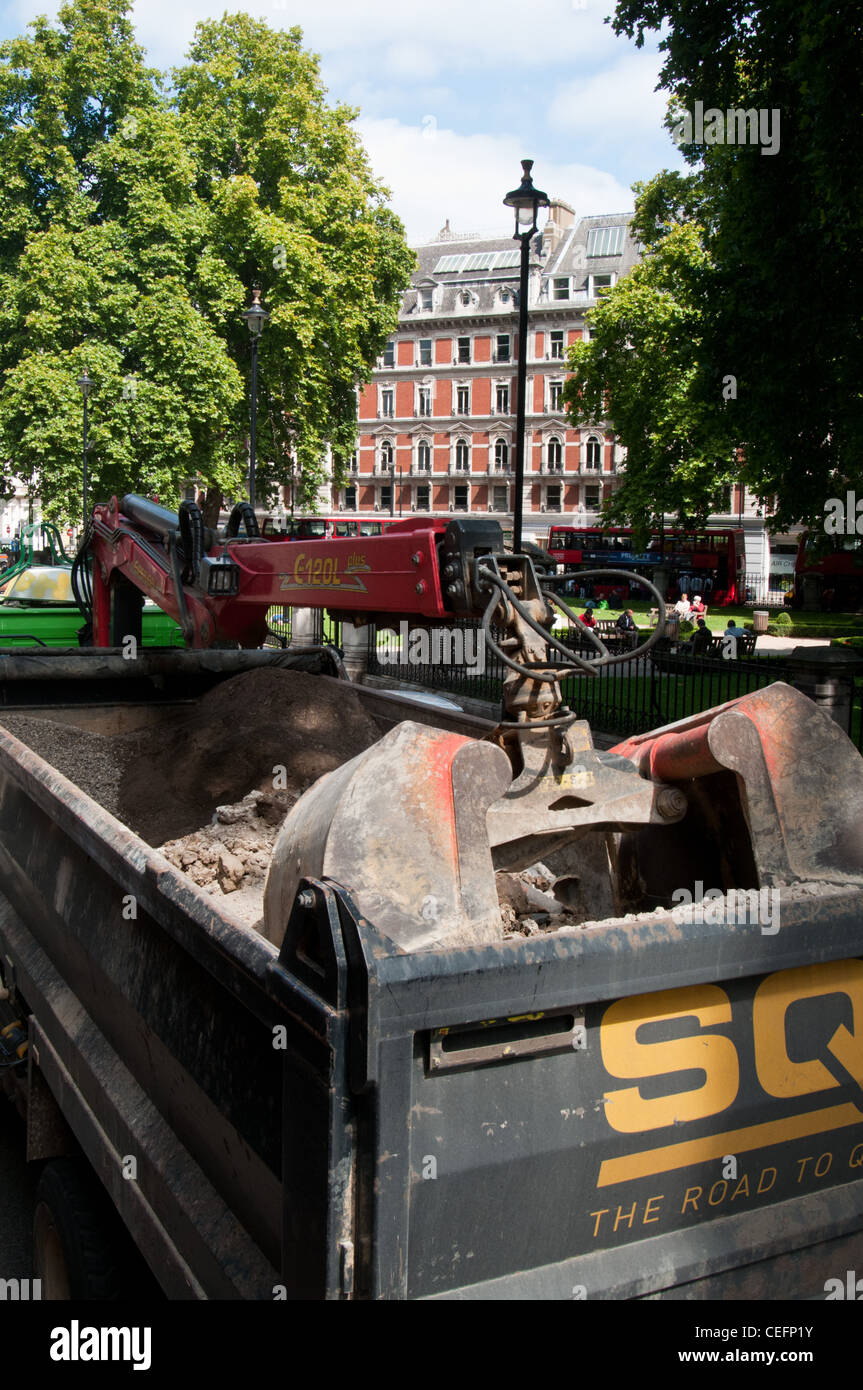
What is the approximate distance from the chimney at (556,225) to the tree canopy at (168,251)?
38.0 m

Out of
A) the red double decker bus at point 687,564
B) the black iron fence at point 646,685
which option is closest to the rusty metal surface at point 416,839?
→ the black iron fence at point 646,685

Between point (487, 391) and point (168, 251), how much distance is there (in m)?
42.9

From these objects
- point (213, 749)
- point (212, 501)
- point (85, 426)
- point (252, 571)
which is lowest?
point (213, 749)

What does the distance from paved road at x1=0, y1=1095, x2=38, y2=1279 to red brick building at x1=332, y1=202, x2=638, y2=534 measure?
63364mm


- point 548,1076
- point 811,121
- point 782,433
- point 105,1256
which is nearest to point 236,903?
point 105,1256

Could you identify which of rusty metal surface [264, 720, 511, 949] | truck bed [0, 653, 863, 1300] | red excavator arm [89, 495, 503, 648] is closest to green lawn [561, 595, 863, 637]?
red excavator arm [89, 495, 503, 648]

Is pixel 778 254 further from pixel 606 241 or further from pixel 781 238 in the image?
pixel 606 241

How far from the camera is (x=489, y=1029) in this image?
6.34 feet

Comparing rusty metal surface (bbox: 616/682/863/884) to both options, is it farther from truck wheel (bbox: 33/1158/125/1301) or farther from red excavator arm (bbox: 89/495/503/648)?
truck wheel (bbox: 33/1158/125/1301)

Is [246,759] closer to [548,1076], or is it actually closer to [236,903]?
[236,903]

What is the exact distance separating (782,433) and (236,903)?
36.2ft

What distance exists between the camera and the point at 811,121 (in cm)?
1052

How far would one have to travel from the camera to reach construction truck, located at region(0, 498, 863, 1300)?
1.85m

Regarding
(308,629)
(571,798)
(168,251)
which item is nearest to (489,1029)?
(571,798)
